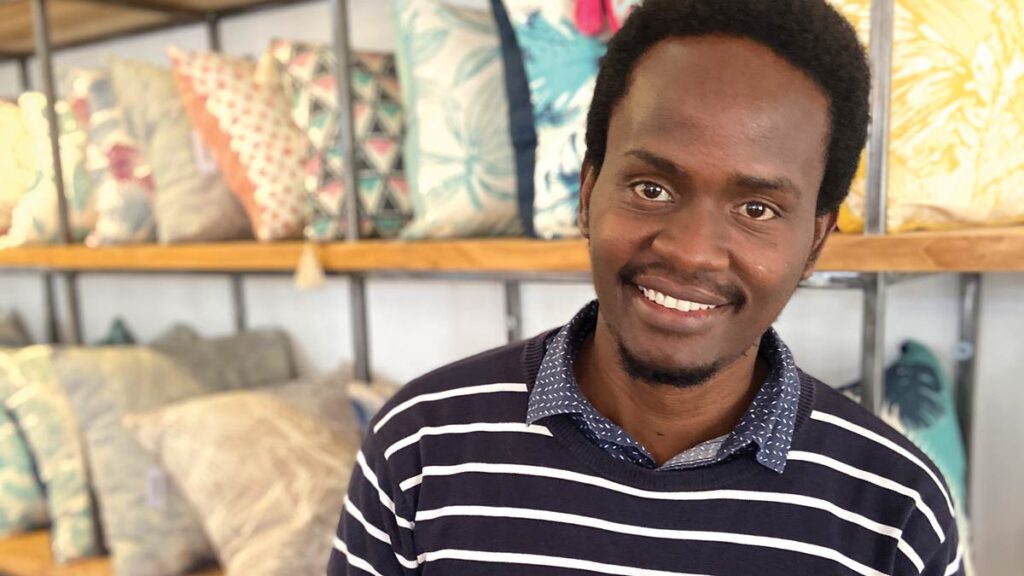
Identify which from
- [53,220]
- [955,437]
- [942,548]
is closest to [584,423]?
[942,548]

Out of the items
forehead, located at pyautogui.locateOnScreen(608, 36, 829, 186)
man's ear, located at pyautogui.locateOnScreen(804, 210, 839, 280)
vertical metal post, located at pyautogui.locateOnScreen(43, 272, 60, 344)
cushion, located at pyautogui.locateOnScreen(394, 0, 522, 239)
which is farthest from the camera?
vertical metal post, located at pyautogui.locateOnScreen(43, 272, 60, 344)

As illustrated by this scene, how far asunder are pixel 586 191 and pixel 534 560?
364mm

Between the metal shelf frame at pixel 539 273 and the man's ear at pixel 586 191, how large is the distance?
289mm

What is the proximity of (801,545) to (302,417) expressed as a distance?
91 cm

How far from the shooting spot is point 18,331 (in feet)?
7.02

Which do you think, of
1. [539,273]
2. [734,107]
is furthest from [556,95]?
[734,107]

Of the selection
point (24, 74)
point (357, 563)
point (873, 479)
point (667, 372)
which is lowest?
point (357, 563)

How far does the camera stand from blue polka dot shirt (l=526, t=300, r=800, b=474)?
0.72m

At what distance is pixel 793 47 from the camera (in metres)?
0.64

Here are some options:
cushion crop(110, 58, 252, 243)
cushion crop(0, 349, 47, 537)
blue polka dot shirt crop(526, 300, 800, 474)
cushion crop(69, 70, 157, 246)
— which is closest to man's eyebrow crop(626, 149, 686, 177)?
Result: blue polka dot shirt crop(526, 300, 800, 474)

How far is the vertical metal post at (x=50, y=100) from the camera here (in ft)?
4.99

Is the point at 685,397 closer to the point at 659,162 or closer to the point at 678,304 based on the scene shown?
the point at 678,304

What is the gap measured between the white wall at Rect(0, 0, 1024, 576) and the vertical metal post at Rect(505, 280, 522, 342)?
2cm

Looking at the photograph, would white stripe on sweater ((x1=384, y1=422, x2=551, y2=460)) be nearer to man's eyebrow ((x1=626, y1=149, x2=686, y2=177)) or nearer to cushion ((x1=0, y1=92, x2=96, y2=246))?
man's eyebrow ((x1=626, y1=149, x2=686, y2=177))
